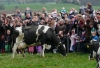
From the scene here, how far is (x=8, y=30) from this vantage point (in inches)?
1008

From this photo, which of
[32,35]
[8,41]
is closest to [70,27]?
[32,35]

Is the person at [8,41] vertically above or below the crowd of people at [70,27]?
below

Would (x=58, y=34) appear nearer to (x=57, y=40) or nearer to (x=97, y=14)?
(x=57, y=40)

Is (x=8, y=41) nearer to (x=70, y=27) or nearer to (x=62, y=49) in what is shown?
(x=70, y=27)

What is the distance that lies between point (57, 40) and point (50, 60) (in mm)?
3062

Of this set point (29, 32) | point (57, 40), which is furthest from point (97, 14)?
point (29, 32)

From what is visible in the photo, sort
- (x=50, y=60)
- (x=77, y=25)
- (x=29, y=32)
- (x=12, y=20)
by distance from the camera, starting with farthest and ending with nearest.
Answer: (x=12, y=20) < (x=77, y=25) < (x=29, y=32) < (x=50, y=60)

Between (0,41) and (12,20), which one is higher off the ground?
(12,20)

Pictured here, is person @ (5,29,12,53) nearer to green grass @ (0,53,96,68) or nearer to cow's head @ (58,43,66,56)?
cow's head @ (58,43,66,56)

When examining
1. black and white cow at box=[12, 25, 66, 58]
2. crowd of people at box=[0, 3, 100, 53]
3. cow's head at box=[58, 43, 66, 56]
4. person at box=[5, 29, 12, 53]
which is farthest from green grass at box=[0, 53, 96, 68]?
person at box=[5, 29, 12, 53]

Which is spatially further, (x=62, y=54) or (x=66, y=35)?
(x=66, y=35)

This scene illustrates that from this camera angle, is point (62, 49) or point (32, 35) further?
point (62, 49)

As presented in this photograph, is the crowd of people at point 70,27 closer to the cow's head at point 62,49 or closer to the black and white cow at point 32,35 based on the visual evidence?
the black and white cow at point 32,35

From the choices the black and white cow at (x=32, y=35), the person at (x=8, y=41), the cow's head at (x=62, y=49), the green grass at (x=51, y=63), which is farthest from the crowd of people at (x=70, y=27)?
the green grass at (x=51, y=63)
